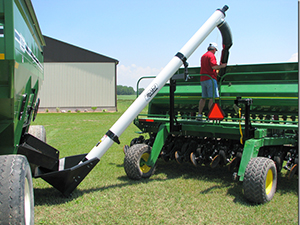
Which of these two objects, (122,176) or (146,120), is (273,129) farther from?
(122,176)

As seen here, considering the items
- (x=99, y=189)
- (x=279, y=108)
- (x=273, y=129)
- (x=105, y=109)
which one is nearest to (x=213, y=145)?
(x=273, y=129)

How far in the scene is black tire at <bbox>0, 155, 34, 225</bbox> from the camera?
2637 mm

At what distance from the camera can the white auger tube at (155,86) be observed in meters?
4.65

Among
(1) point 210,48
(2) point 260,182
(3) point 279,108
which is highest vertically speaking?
(1) point 210,48

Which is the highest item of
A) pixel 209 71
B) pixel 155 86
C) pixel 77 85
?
pixel 77 85

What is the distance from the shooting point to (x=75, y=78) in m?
28.6

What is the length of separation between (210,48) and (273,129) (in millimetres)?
2199

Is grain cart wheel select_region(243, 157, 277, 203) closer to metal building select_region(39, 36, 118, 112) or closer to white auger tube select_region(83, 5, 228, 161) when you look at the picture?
white auger tube select_region(83, 5, 228, 161)

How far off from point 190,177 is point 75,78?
24847 millimetres

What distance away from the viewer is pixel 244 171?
4457 mm

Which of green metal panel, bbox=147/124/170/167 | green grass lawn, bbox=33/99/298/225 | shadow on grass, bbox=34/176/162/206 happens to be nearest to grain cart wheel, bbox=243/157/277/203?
green grass lawn, bbox=33/99/298/225

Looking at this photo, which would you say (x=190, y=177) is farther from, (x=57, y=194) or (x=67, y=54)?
(x=67, y=54)

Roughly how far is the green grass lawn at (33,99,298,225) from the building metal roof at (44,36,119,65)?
24128mm

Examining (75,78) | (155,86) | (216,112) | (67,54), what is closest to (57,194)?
(155,86)
